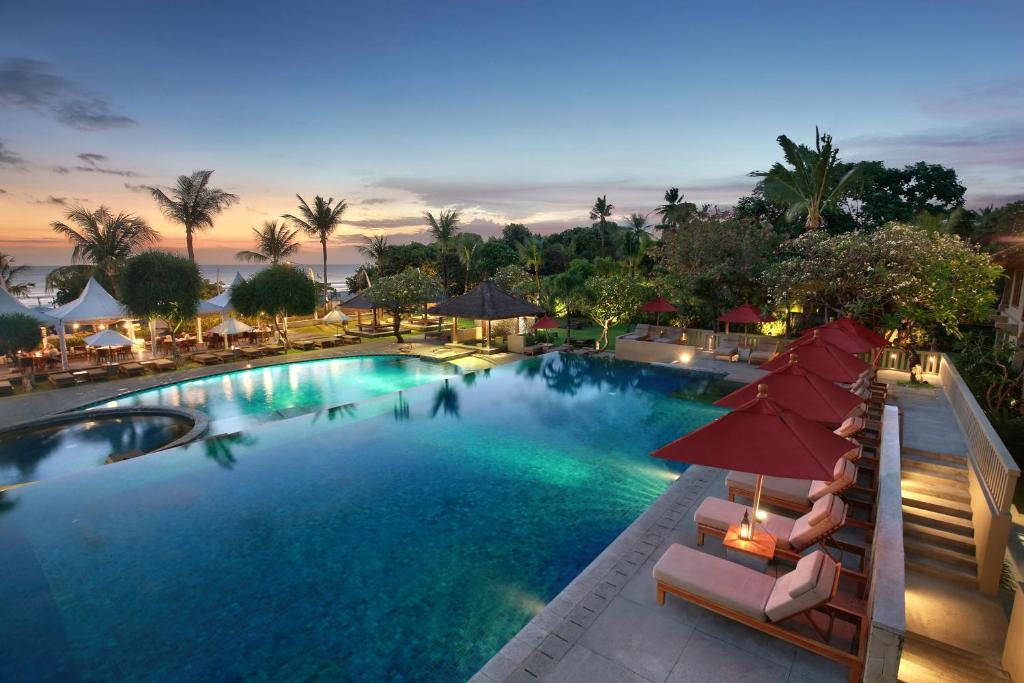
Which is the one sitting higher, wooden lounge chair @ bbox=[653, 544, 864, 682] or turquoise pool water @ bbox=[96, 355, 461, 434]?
wooden lounge chair @ bbox=[653, 544, 864, 682]

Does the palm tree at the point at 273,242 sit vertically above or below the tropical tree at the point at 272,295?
above

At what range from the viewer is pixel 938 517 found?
22.2 ft

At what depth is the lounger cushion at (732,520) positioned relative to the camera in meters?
6.14

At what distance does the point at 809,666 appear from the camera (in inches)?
175

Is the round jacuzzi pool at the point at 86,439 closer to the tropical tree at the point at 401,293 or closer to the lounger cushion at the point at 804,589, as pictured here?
the tropical tree at the point at 401,293

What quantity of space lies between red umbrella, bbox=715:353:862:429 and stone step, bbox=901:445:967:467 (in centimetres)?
197

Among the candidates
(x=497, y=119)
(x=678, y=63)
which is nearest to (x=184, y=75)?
(x=497, y=119)

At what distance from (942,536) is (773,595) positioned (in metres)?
3.61

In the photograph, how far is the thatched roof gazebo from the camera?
933 inches

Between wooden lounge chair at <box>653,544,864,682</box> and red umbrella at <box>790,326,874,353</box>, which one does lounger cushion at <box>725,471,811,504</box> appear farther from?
red umbrella at <box>790,326,874,353</box>

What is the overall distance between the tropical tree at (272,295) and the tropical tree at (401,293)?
3.96m

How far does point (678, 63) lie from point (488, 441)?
18.8 meters

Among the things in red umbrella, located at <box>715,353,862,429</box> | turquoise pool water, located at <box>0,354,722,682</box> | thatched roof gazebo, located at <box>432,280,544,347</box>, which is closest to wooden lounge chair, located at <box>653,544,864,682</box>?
turquoise pool water, located at <box>0,354,722,682</box>

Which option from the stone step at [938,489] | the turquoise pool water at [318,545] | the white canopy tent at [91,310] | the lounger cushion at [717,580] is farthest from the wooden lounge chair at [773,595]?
the white canopy tent at [91,310]
